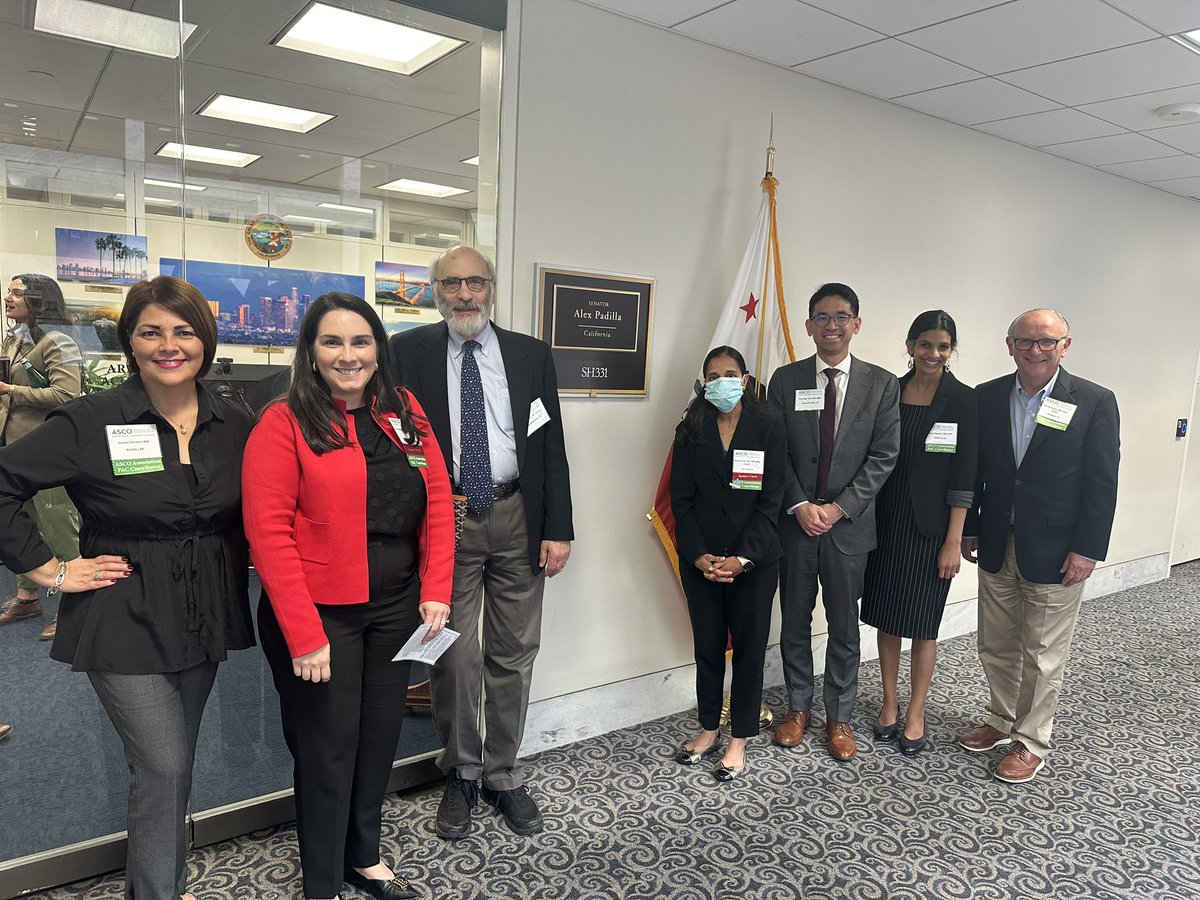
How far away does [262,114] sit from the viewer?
2.41 metres

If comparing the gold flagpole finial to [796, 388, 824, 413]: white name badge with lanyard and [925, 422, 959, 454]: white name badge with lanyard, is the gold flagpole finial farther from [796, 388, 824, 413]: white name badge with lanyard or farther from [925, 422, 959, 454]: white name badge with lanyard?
[925, 422, 959, 454]: white name badge with lanyard

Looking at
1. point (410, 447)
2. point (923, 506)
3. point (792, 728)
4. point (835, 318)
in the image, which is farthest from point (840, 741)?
point (410, 447)

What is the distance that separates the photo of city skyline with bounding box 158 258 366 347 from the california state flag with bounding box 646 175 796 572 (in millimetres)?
1549

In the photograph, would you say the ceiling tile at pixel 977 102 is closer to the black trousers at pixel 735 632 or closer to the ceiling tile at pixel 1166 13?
the ceiling tile at pixel 1166 13

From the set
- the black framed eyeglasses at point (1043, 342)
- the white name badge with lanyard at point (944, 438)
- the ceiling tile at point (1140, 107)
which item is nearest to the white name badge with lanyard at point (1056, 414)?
the black framed eyeglasses at point (1043, 342)

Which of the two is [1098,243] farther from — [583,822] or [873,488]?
[583,822]

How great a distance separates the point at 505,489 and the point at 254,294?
3.20ft

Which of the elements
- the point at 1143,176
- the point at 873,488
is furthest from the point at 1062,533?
the point at 1143,176

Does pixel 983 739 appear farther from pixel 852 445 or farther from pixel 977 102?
pixel 977 102

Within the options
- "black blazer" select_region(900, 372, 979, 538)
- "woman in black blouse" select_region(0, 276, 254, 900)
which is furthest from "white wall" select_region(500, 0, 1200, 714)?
"woman in black blouse" select_region(0, 276, 254, 900)

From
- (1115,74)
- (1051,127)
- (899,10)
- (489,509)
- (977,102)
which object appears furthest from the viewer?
(1051,127)

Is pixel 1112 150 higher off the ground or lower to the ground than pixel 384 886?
higher

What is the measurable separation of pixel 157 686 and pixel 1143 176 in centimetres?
620

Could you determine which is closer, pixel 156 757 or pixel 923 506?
pixel 156 757
